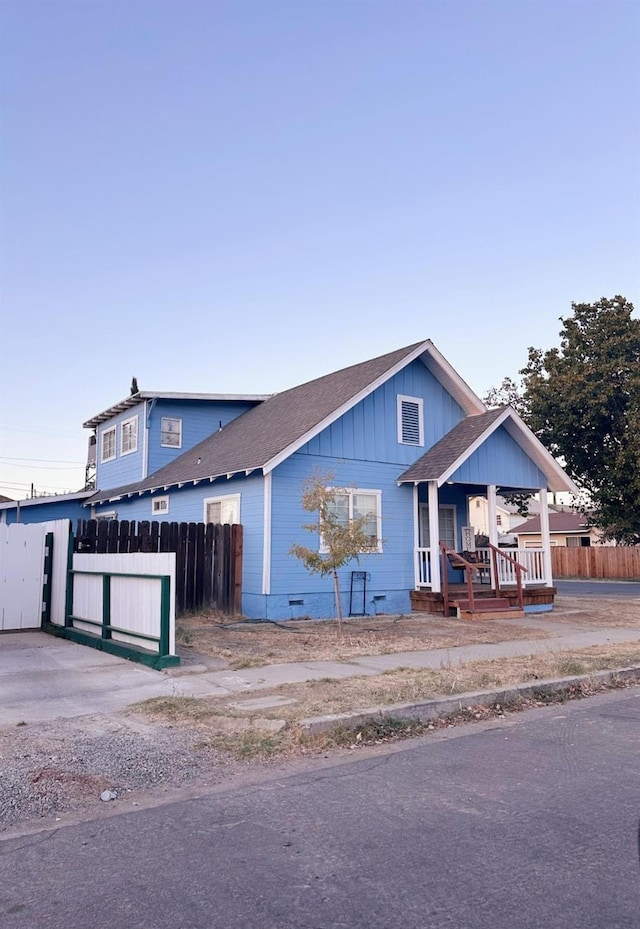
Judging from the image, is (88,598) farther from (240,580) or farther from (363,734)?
(363,734)

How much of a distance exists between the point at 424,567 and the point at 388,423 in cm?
375

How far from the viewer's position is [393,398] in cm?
1927

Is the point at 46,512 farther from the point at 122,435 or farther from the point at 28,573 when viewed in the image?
the point at 28,573

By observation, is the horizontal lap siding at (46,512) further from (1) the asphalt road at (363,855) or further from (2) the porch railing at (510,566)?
(1) the asphalt road at (363,855)

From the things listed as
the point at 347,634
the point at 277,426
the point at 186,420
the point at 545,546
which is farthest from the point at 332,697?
the point at 186,420

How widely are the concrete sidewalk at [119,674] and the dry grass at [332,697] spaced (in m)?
0.41

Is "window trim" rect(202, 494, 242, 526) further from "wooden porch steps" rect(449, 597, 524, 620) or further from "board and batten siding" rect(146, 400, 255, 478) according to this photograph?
"wooden porch steps" rect(449, 597, 524, 620)

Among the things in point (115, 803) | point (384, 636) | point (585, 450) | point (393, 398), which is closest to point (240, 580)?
point (384, 636)

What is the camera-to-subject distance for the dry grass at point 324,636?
11.3 m

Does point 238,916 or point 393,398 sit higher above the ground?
point 393,398

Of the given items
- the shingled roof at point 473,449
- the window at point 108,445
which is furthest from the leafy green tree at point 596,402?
the window at point 108,445

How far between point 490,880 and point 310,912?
0.97 meters

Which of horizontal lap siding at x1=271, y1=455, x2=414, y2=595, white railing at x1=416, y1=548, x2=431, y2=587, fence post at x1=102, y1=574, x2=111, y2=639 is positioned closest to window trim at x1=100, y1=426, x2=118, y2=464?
horizontal lap siding at x1=271, y1=455, x2=414, y2=595

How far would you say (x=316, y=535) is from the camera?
17.2m
